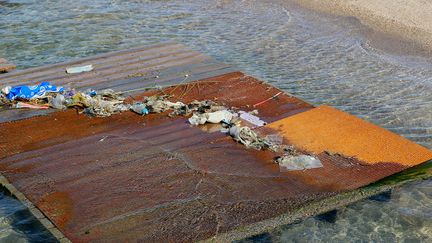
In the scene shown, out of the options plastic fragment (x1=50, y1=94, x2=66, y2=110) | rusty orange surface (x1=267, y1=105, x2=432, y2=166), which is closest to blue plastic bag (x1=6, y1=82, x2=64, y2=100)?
plastic fragment (x1=50, y1=94, x2=66, y2=110)

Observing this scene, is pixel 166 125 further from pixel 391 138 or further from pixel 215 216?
pixel 391 138

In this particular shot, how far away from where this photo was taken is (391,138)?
7719 millimetres

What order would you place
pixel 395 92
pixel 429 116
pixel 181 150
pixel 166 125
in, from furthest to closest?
pixel 395 92, pixel 429 116, pixel 166 125, pixel 181 150

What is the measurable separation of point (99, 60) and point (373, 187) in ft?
19.1

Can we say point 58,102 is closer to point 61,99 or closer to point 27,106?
point 61,99

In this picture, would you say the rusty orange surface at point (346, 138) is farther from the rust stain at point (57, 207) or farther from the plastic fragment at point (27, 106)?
the plastic fragment at point (27, 106)

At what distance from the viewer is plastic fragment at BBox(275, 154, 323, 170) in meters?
7.12

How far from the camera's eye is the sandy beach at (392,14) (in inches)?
520

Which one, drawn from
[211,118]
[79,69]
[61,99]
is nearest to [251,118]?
[211,118]

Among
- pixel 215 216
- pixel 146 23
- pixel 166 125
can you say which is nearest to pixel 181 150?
pixel 166 125

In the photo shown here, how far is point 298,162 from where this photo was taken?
7176mm

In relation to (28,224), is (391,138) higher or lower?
higher

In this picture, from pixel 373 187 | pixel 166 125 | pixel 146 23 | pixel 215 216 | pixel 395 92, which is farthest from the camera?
pixel 146 23

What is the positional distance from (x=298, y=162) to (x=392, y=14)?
27.1 ft
